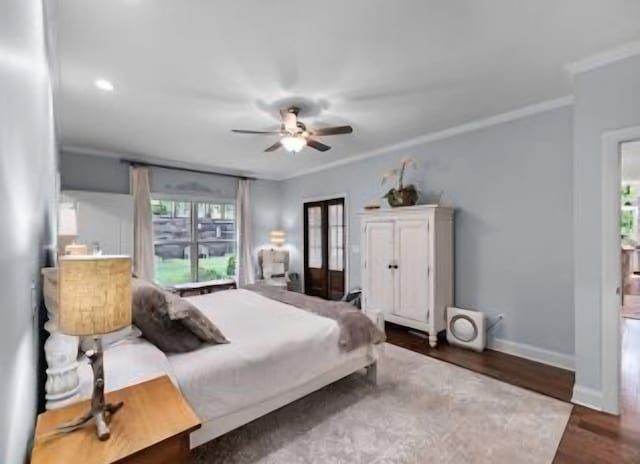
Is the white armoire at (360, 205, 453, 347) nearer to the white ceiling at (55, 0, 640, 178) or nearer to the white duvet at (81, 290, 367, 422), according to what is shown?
the white ceiling at (55, 0, 640, 178)

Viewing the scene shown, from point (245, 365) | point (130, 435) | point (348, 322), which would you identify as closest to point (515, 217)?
point (348, 322)

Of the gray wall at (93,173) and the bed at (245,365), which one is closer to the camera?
the bed at (245,365)

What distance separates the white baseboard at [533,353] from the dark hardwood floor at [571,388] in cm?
8

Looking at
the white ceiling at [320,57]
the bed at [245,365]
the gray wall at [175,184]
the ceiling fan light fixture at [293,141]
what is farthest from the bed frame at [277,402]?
the gray wall at [175,184]

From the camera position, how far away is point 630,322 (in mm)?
4453

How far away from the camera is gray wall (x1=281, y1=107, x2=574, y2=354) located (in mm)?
3152

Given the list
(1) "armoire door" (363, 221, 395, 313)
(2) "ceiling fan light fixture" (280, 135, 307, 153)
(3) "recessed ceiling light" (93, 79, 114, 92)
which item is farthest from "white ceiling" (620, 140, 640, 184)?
(3) "recessed ceiling light" (93, 79, 114, 92)

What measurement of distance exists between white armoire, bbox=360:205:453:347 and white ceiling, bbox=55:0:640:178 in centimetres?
122

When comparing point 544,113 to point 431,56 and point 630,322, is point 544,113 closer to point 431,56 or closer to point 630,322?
point 431,56

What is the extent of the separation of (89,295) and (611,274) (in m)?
3.22

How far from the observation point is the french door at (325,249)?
5.79 m

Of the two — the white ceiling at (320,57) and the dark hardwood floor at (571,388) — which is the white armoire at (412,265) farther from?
the white ceiling at (320,57)

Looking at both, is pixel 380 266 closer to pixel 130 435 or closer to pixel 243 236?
pixel 243 236

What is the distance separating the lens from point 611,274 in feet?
7.64
